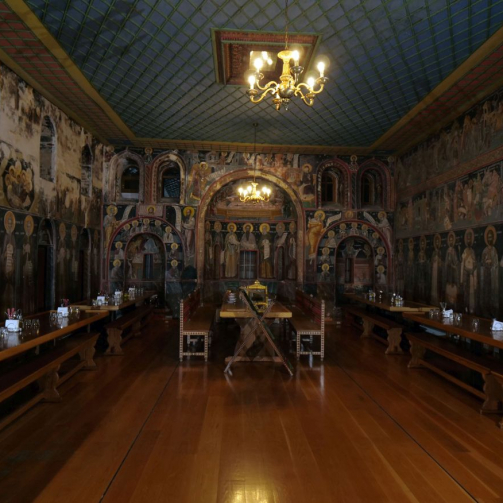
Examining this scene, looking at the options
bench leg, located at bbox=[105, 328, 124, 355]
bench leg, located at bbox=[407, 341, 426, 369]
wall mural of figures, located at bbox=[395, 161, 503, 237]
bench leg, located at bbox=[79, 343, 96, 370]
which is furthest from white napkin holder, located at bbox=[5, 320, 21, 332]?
wall mural of figures, located at bbox=[395, 161, 503, 237]

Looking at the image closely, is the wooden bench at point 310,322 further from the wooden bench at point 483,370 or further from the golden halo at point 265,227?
the golden halo at point 265,227

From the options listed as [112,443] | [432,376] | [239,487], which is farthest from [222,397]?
[432,376]

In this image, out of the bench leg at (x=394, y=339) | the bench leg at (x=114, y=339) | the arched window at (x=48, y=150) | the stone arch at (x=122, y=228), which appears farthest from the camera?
the stone arch at (x=122, y=228)

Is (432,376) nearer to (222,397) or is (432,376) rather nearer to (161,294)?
(222,397)

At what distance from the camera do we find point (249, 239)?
14.8 meters

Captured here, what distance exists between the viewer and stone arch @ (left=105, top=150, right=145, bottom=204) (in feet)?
43.6

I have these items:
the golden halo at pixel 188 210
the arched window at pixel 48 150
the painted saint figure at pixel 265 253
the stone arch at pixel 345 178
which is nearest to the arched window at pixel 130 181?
the golden halo at pixel 188 210

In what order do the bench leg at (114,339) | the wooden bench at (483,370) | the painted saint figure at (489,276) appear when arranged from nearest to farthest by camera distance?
the wooden bench at (483,370), the painted saint figure at (489,276), the bench leg at (114,339)

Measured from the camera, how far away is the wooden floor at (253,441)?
354 centimetres

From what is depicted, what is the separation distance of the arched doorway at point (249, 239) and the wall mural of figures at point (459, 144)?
4.46 meters

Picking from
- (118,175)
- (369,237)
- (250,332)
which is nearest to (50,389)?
(250,332)

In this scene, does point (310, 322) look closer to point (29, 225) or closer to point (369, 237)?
point (369, 237)

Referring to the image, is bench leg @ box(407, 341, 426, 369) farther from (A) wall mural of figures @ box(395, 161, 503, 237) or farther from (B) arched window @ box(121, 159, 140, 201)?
(B) arched window @ box(121, 159, 140, 201)

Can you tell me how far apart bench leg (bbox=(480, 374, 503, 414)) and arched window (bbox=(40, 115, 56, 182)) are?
985 centimetres
